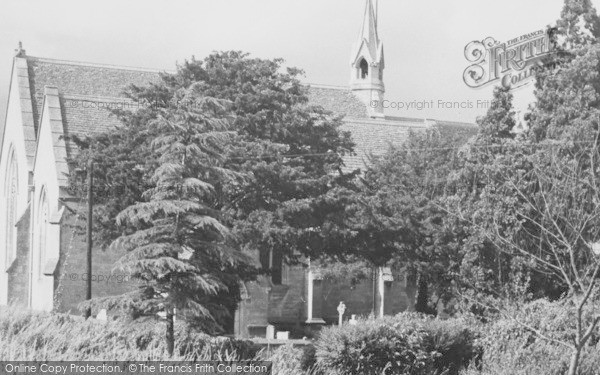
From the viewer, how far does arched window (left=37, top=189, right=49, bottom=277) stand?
151 ft

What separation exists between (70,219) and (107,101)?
21.5 ft

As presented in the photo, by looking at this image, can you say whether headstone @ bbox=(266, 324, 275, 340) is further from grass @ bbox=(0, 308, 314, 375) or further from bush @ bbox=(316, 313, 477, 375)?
grass @ bbox=(0, 308, 314, 375)

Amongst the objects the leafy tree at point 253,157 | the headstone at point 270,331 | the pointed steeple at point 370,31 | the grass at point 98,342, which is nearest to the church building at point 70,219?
the headstone at point 270,331

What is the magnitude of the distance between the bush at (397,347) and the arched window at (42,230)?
82.1ft

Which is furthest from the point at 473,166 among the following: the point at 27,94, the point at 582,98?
the point at 27,94

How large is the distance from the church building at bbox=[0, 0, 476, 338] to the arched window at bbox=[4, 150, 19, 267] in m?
0.06

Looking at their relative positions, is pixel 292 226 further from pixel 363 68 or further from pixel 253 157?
pixel 363 68

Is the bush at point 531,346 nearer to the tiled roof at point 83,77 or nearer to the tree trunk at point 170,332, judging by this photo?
the tree trunk at point 170,332

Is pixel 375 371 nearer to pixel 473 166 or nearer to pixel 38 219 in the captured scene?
pixel 473 166

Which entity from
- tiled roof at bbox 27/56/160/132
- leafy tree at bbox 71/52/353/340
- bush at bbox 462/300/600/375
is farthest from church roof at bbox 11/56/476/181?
bush at bbox 462/300/600/375

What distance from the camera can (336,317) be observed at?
46.8m

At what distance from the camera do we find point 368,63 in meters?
75.1

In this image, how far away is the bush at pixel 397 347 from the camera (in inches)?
872

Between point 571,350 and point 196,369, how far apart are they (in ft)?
31.9
